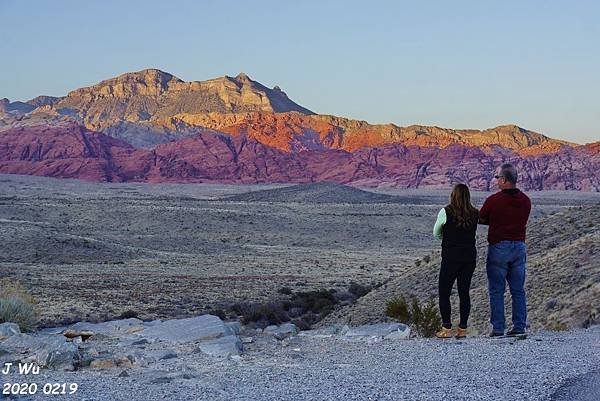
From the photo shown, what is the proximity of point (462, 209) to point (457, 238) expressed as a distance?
382 millimetres

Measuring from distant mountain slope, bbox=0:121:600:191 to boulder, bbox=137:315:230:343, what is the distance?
11112 centimetres

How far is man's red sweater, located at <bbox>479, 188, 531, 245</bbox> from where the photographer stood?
10344 millimetres

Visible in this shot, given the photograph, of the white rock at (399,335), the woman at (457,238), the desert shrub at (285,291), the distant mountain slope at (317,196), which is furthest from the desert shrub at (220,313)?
the distant mountain slope at (317,196)

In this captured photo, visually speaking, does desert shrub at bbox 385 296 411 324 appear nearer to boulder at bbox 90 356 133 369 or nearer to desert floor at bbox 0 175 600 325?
boulder at bbox 90 356 133 369

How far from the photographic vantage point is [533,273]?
663 inches

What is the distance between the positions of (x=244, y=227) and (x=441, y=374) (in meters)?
50.9

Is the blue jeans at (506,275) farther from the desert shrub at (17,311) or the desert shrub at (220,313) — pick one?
the desert shrub at (220,313)

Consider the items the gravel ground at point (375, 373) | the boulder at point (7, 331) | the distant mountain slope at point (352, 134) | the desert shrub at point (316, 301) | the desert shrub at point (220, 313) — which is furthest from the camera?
the distant mountain slope at point (352, 134)

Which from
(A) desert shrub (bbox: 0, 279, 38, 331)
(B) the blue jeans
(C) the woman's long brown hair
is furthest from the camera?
(A) desert shrub (bbox: 0, 279, 38, 331)

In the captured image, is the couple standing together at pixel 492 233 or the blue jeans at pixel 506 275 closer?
the couple standing together at pixel 492 233

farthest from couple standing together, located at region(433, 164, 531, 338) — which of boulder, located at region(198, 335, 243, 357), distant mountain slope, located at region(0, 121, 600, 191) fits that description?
distant mountain slope, located at region(0, 121, 600, 191)

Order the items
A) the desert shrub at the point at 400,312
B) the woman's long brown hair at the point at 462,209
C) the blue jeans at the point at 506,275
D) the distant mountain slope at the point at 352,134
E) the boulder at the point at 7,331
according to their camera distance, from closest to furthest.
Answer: the woman's long brown hair at the point at 462,209
the blue jeans at the point at 506,275
the boulder at the point at 7,331
the desert shrub at the point at 400,312
the distant mountain slope at the point at 352,134

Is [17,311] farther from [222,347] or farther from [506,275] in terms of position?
[506,275]

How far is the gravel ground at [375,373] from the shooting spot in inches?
297
